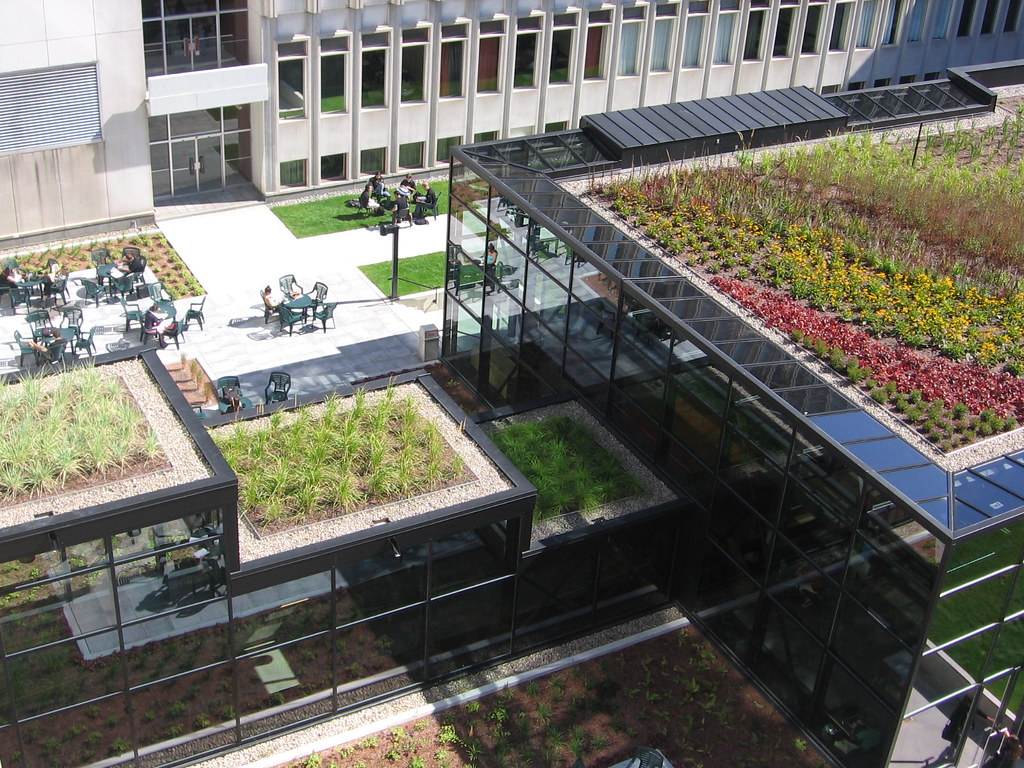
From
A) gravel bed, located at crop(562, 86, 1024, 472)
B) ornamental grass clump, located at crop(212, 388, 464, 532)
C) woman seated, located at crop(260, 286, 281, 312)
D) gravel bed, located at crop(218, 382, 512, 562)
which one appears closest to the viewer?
gravel bed, located at crop(562, 86, 1024, 472)

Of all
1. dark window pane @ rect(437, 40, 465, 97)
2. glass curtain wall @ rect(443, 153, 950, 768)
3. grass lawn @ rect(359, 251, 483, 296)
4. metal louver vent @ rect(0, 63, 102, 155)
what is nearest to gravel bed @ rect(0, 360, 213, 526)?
glass curtain wall @ rect(443, 153, 950, 768)

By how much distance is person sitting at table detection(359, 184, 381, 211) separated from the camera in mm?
35438

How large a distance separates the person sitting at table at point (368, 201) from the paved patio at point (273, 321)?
97 centimetres

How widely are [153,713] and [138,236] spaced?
719 inches

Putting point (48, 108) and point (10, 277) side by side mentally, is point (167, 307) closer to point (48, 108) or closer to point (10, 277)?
point (10, 277)

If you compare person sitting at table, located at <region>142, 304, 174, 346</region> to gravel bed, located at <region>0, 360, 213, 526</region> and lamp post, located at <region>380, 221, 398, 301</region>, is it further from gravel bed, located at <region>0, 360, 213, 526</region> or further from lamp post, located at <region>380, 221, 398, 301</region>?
gravel bed, located at <region>0, 360, 213, 526</region>

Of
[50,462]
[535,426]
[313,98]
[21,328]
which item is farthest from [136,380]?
[313,98]

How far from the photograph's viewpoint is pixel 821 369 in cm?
1936

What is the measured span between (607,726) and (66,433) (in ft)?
29.9

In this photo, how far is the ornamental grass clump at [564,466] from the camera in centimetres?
2064

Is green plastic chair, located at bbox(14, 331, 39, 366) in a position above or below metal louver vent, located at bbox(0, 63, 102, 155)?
below

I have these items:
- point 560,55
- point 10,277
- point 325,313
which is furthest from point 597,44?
point 10,277

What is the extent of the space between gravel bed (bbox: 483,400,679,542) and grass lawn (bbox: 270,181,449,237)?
1380 cm

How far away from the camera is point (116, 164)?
32.9 metres
